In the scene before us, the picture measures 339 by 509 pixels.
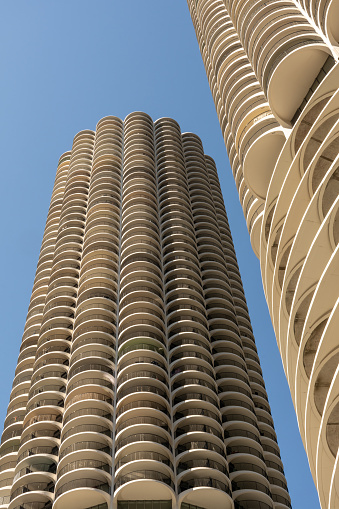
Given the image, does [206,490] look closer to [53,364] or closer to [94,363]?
[94,363]

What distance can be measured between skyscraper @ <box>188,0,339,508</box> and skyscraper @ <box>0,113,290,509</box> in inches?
698

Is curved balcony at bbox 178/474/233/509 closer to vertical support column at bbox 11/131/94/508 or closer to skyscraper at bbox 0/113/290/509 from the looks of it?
skyscraper at bbox 0/113/290/509

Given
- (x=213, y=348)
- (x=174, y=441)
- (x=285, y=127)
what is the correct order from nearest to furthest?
(x=285, y=127) → (x=174, y=441) → (x=213, y=348)

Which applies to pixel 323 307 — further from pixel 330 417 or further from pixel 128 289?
pixel 128 289

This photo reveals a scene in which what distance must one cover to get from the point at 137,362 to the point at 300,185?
103 ft

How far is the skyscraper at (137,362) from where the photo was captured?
4650 cm

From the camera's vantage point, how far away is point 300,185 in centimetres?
2788

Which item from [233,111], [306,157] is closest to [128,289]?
[233,111]

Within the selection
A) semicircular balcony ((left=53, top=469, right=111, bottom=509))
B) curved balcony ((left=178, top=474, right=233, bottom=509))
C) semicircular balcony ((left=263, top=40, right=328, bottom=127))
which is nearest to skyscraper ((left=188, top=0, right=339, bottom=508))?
semicircular balcony ((left=263, top=40, right=328, bottom=127))

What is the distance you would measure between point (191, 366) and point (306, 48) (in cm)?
3291

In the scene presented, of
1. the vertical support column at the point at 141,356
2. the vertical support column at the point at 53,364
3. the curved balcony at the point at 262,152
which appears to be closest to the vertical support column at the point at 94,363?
the vertical support column at the point at 141,356

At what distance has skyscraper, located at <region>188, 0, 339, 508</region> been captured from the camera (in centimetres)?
2475

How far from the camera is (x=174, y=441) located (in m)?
49.4

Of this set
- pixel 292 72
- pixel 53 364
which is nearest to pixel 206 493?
pixel 53 364
